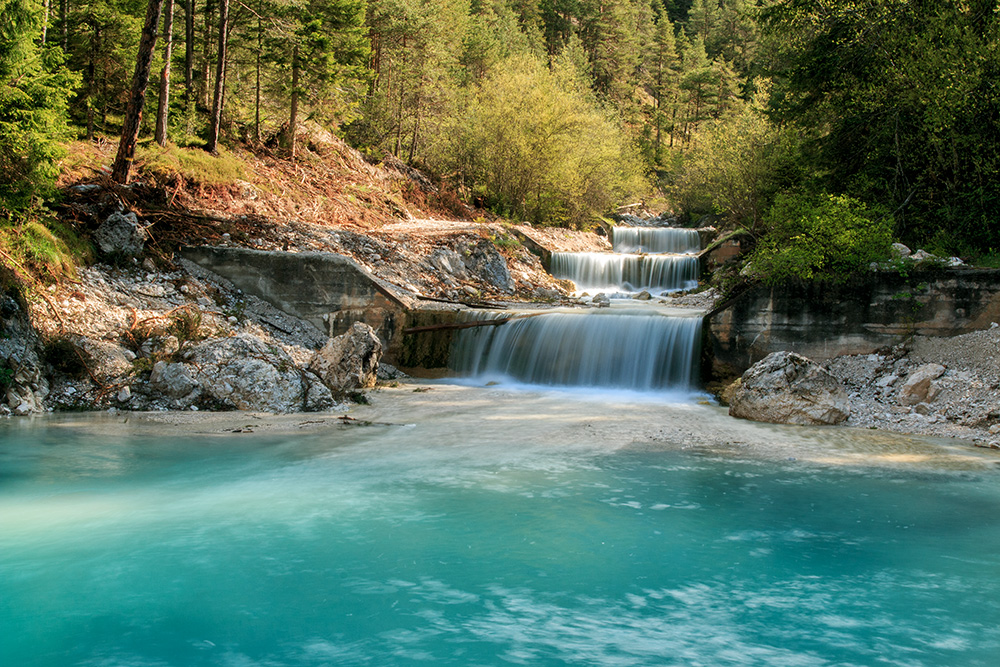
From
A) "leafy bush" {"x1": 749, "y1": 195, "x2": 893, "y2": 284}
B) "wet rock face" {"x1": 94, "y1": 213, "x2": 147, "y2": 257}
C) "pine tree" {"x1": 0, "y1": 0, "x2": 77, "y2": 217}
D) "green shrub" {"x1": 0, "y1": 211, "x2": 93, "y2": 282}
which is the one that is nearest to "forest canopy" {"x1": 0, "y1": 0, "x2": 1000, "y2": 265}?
"pine tree" {"x1": 0, "y1": 0, "x2": 77, "y2": 217}

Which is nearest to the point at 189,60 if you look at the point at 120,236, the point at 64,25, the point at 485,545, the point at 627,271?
the point at 64,25

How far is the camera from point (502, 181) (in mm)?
32344

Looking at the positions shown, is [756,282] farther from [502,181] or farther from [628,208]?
[628,208]

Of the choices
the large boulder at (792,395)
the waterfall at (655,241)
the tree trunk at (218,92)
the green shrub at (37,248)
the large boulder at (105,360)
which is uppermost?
the tree trunk at (218,92)

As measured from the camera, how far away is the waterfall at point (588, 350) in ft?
45.5

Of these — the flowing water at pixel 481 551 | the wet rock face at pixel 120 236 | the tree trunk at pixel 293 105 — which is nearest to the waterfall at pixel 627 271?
the tree trunk at pixel 293 105

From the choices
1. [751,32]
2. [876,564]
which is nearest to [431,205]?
[876,564]

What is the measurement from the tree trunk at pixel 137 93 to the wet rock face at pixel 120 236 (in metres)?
1.85

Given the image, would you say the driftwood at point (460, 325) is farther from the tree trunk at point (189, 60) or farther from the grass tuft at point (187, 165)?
the tree trunk at point (189, 60)

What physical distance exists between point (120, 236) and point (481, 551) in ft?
35.9

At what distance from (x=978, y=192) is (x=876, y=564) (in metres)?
10.4

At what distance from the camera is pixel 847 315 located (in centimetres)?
1205

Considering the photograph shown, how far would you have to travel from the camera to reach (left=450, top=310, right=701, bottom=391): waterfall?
45.5ft

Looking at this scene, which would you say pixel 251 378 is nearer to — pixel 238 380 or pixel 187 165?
pixel 238 380
